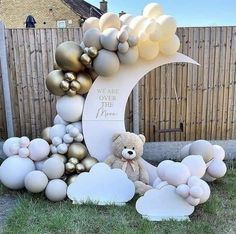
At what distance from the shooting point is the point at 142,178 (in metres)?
3.21

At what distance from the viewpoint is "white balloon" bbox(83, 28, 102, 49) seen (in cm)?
314

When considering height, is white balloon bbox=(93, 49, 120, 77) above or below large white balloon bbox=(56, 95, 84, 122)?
above

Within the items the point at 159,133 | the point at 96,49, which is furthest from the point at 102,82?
the point at 159,133

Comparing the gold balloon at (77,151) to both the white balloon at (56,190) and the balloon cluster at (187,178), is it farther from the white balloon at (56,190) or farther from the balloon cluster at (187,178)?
the balloon cluster at (187,178)

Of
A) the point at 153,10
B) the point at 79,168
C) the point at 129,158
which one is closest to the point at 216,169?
the point at 129,158

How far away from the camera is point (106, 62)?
3.11 meters

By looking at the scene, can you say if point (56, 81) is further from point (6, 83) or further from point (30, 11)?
point (30, 11)

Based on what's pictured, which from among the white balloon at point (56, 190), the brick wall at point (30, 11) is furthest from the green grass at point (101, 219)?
the brick wall at point (30, 11)

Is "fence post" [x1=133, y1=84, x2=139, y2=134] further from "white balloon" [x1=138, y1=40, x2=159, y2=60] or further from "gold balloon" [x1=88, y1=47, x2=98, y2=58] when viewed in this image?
"gold balloon" [x1=88, y1=47, x2=98, y2=58]

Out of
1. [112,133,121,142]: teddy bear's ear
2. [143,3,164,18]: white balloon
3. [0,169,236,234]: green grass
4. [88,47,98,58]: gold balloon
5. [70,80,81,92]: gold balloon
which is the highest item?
[143,3,164,18]: white balloon

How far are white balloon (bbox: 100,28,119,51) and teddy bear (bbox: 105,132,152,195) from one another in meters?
0.89

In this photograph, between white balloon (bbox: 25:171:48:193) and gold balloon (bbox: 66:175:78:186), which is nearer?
white balloon (bbox: 25:171:48:193)

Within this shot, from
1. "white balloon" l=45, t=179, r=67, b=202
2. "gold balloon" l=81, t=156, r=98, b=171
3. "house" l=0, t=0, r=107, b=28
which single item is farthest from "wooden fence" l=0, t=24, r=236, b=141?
"house" l=0, t=0, r=107, b=28

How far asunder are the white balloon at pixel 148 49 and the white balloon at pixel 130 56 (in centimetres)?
6
